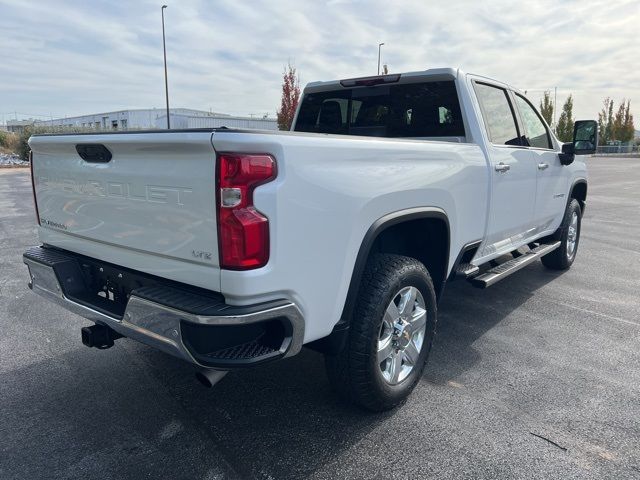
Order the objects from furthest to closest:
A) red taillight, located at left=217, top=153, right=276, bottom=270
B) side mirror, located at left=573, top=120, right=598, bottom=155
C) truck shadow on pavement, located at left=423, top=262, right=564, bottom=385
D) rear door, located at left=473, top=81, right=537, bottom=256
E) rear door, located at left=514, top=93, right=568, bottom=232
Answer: side mirror, located at left=573, top=120, right=598, bottom=155 < rear door, located at left=514, top=93, right=568, bottom=232 < rear door, located at left=473, top=81, right=537, bottom=256 < truck shadow on pavement, located at left=423, top=262, right=564, bottom=385 < red taillight, located at left=217, top=153, right=276, bottom=270

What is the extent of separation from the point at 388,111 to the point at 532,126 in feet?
5.27

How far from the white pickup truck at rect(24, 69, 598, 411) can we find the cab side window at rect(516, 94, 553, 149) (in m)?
0.83

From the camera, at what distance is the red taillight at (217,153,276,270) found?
2035 mm

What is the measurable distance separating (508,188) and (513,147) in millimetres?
386

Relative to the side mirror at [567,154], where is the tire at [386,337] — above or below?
below

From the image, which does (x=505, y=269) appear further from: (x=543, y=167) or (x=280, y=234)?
(x=280, y=234)

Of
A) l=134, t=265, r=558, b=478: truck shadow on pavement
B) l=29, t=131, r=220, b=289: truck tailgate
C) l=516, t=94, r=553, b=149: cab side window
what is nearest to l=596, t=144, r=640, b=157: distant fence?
l=516, t=94, r=553, b=149: cab side window

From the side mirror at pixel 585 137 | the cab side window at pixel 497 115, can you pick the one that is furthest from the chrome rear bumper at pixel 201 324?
the side mirror at pixel 585 137

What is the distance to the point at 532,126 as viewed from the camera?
493 cm

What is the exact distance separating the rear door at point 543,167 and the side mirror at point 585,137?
0.23m

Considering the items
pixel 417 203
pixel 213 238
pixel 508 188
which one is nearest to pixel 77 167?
pixel 213 238

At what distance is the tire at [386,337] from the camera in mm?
2686

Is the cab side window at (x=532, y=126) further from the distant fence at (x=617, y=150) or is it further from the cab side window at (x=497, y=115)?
the distant fence at (x=617, y=150)

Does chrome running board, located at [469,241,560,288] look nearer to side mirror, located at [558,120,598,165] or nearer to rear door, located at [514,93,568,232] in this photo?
rear door, located at [514,93,568,232]
